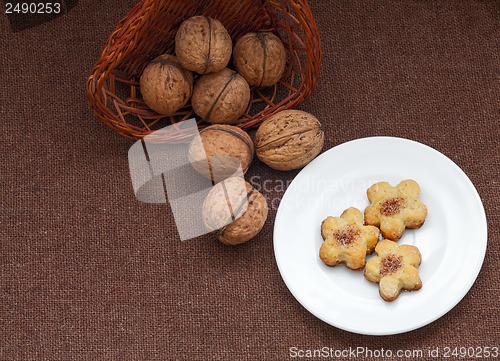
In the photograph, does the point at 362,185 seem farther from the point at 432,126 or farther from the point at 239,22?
the point at 239,22

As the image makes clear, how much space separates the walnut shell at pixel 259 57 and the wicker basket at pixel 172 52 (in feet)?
0.14

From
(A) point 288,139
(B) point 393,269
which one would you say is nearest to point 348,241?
(B) point 393,269

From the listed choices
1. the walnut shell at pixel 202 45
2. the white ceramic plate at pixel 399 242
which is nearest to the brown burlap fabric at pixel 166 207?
the white ceramic plate at pixel 399 242

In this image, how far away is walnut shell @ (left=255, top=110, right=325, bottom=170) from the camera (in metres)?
1.27

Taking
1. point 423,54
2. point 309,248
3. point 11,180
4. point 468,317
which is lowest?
point 468,317

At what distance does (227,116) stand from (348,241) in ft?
1.01

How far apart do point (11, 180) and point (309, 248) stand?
57 cm

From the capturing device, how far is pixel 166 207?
137 cm

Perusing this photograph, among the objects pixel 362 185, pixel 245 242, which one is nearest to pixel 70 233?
pixel 245 242

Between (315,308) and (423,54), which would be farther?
(423,54)

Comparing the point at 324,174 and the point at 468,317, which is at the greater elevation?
the point at 324,174

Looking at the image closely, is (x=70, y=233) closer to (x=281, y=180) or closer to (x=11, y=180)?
(x=11, y=180)

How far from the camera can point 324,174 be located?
4.41 ft

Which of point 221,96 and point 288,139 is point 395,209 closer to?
point 288,139
